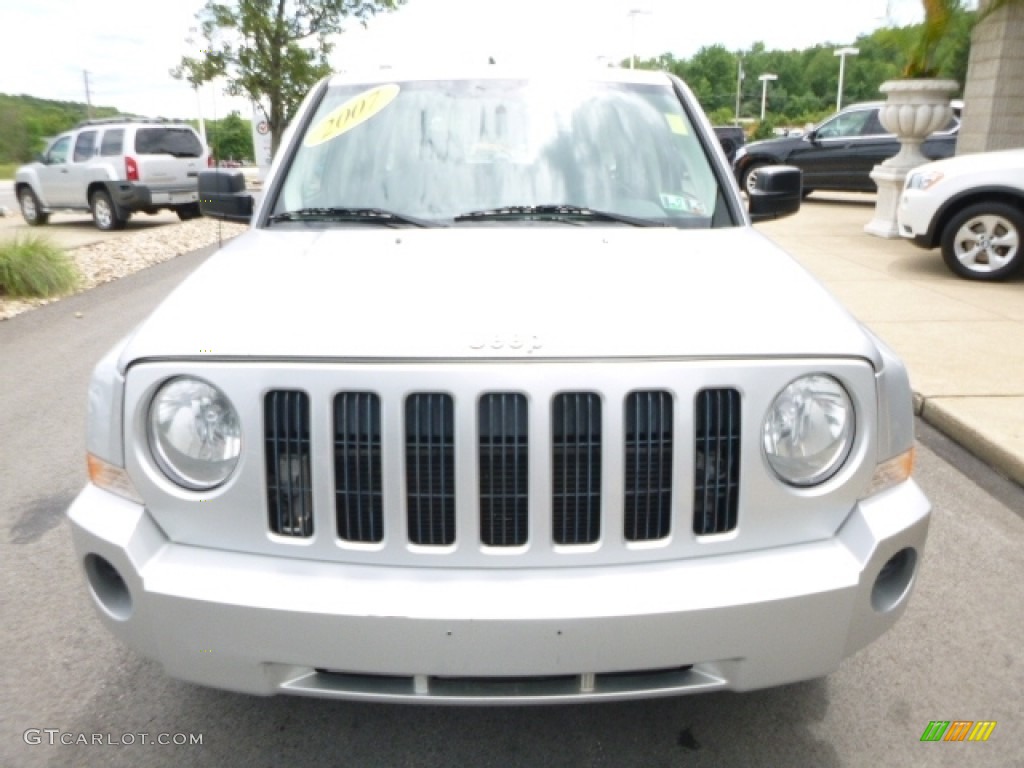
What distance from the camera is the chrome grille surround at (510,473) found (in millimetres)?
1933

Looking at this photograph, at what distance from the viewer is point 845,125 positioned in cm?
1767

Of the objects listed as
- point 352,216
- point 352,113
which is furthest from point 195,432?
point 352,113

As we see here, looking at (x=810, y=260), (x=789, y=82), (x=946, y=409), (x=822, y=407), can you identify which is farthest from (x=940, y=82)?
(x=789, y=82)

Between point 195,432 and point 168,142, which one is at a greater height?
point 168,142

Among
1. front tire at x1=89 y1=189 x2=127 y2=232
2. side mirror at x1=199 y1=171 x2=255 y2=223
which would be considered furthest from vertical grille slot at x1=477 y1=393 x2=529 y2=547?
front tire at x1=89 y1=189 x2=127 y2=232

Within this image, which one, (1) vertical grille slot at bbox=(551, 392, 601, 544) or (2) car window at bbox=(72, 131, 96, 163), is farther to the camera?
(2) car window at bbox=(72, 131, 96, 163)

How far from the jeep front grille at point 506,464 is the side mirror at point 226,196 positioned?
1.98m

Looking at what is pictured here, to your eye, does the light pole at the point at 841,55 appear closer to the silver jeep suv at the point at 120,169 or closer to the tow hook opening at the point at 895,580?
the silver jeep suv at the point at 120,169

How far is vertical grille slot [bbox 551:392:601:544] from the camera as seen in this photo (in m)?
1.95

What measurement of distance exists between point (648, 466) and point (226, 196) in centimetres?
246

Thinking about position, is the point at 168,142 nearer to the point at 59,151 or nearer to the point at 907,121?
the point at 59,151

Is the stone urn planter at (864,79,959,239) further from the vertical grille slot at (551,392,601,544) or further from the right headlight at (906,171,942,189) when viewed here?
the vertical grille slot at (551,392,601,544)

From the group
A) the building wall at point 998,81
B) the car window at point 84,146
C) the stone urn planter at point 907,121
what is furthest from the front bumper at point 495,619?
the car window at point 84,146

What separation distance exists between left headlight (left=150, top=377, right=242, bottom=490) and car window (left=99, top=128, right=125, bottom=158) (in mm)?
15868
